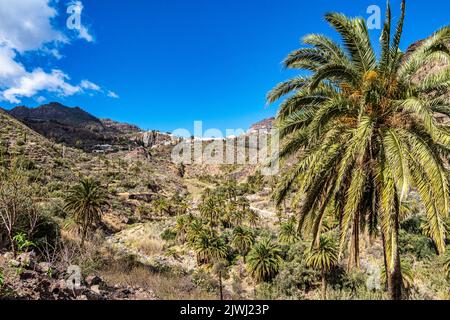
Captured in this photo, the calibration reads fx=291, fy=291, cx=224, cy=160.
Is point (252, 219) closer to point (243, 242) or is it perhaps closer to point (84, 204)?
point (243, 242)

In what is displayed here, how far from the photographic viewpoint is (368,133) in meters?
6.66

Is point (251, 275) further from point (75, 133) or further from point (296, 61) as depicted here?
point (75, 133)

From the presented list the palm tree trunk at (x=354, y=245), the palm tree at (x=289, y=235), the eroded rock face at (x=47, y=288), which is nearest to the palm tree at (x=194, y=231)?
the palm tree at (x=289, y=235)

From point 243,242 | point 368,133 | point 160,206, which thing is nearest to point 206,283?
point 243,242

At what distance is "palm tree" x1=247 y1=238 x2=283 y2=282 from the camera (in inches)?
1176

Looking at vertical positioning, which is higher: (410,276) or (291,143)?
(291,143)

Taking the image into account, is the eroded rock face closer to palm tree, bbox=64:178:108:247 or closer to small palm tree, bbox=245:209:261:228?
palm tree, bbox=64:178:108:247

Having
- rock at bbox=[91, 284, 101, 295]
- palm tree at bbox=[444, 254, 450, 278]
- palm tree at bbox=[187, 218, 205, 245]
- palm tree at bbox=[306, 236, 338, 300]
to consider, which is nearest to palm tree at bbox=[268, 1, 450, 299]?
rock at bbox=[91, 284, 101, 295]

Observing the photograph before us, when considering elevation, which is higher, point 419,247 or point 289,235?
point 289,235

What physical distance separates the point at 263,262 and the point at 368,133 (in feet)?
85.1

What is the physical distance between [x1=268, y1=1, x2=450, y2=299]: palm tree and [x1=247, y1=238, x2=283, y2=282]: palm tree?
74.3ft
